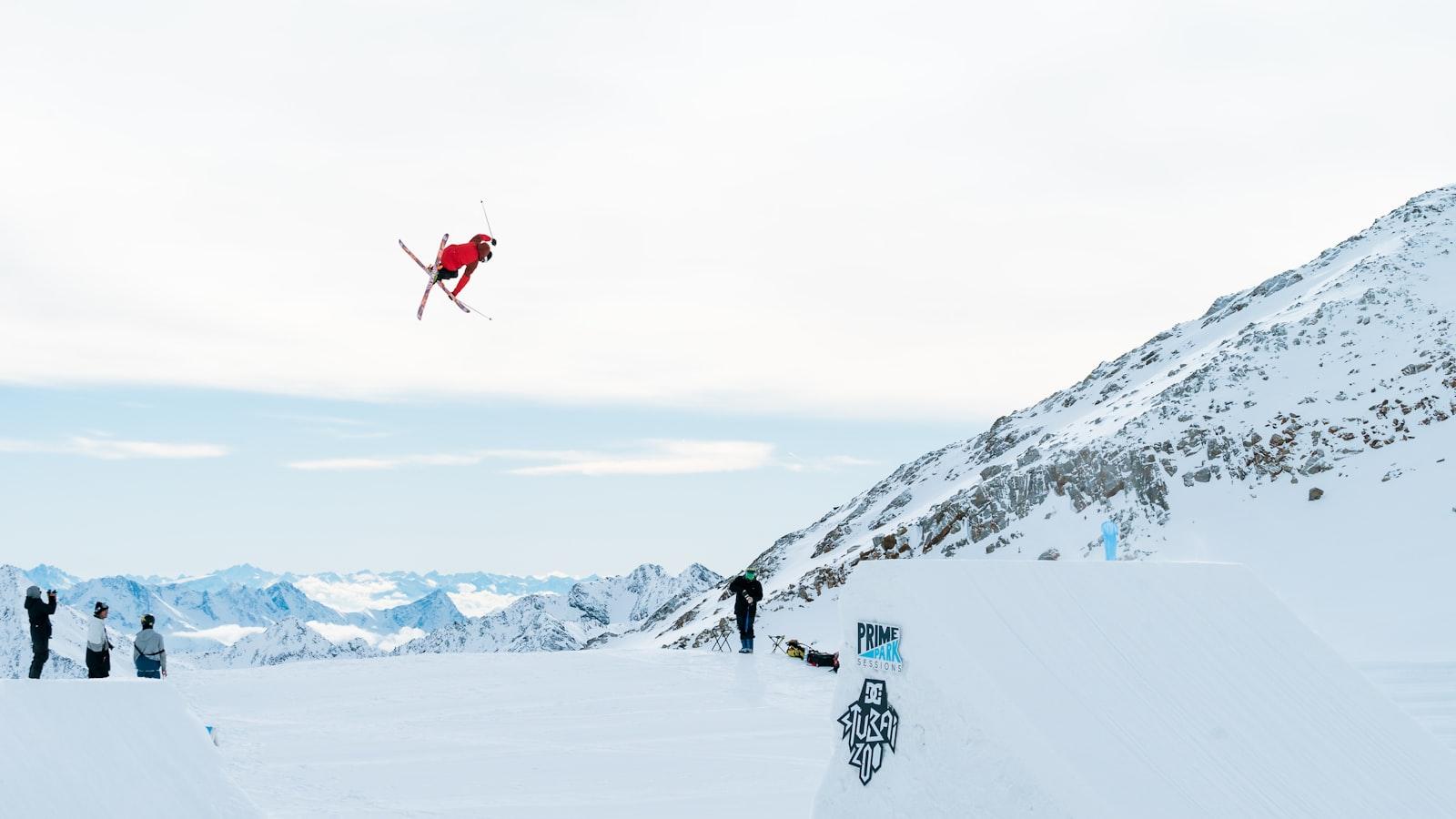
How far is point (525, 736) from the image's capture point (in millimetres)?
14336

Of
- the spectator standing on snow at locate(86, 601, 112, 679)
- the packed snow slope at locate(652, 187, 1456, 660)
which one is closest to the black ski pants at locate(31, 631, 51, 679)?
the spectator standing on snow at locate(86, 601, 112, 679)

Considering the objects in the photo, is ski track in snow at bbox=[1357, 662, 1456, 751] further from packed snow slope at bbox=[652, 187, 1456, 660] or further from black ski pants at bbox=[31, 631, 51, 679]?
black ski pants at bbox=[31, 631, 51, 679]

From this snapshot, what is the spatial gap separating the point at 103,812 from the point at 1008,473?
128 ft

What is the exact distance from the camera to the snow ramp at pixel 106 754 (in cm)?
808

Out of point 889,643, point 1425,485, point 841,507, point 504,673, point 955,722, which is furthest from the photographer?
point 841,507

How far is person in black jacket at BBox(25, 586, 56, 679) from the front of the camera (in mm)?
16453

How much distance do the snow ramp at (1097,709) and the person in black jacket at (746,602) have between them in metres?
12.7

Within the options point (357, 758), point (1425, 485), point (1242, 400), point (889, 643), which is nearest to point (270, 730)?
point (357, 758)

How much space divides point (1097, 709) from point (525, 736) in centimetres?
856

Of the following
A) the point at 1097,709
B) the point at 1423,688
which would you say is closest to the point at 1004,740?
the point at 1097,709

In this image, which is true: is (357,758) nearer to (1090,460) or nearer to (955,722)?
(955,722)

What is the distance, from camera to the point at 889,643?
8.66 metres

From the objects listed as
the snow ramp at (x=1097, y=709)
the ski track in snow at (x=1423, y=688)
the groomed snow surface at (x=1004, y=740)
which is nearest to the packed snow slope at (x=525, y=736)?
the groomed snow surface at (x=1004, y=740)

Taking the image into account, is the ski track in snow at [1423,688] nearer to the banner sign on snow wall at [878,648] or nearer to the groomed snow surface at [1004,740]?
the groomed snow surface at [1004,740]
